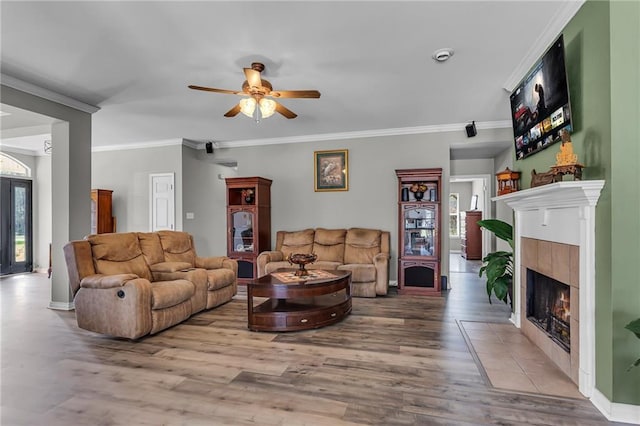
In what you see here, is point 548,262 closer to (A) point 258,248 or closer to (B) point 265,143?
(A) point 258,248

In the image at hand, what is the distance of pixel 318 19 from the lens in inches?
97.1

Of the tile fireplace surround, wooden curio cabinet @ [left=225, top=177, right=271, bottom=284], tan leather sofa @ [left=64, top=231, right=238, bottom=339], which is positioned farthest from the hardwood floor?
wooden curio cabinet @ [left=225, top=177, right=271, bottom=284]

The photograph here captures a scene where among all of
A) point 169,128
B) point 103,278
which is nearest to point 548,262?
point 103,278

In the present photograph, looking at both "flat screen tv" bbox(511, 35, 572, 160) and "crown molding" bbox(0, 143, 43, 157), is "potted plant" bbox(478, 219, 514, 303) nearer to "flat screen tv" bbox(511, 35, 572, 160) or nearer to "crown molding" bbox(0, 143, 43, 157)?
"flat screen tv" bbox(511, 35, 572, 160)

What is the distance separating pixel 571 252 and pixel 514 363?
0.98 m

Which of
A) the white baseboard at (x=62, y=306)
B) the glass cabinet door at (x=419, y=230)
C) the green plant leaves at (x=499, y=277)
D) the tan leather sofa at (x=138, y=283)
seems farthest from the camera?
the glass cabinet door at (x=419, y=230)

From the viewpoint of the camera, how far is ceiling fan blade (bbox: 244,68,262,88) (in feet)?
9.23

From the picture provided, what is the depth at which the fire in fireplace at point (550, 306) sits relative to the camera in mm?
2504

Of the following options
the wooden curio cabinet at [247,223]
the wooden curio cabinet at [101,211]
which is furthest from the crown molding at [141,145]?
the wooden curio cabinet at [247,223]

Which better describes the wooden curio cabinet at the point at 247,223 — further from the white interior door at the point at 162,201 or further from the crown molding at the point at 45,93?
the crown molding at the point at 45,93

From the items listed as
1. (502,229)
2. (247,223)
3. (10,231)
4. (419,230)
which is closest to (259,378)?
(502,229)

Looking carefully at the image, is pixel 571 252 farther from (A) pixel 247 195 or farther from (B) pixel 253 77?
(A) pixel 247 195

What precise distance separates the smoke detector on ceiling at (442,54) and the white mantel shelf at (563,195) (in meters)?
1.39

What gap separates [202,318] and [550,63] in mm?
4103
